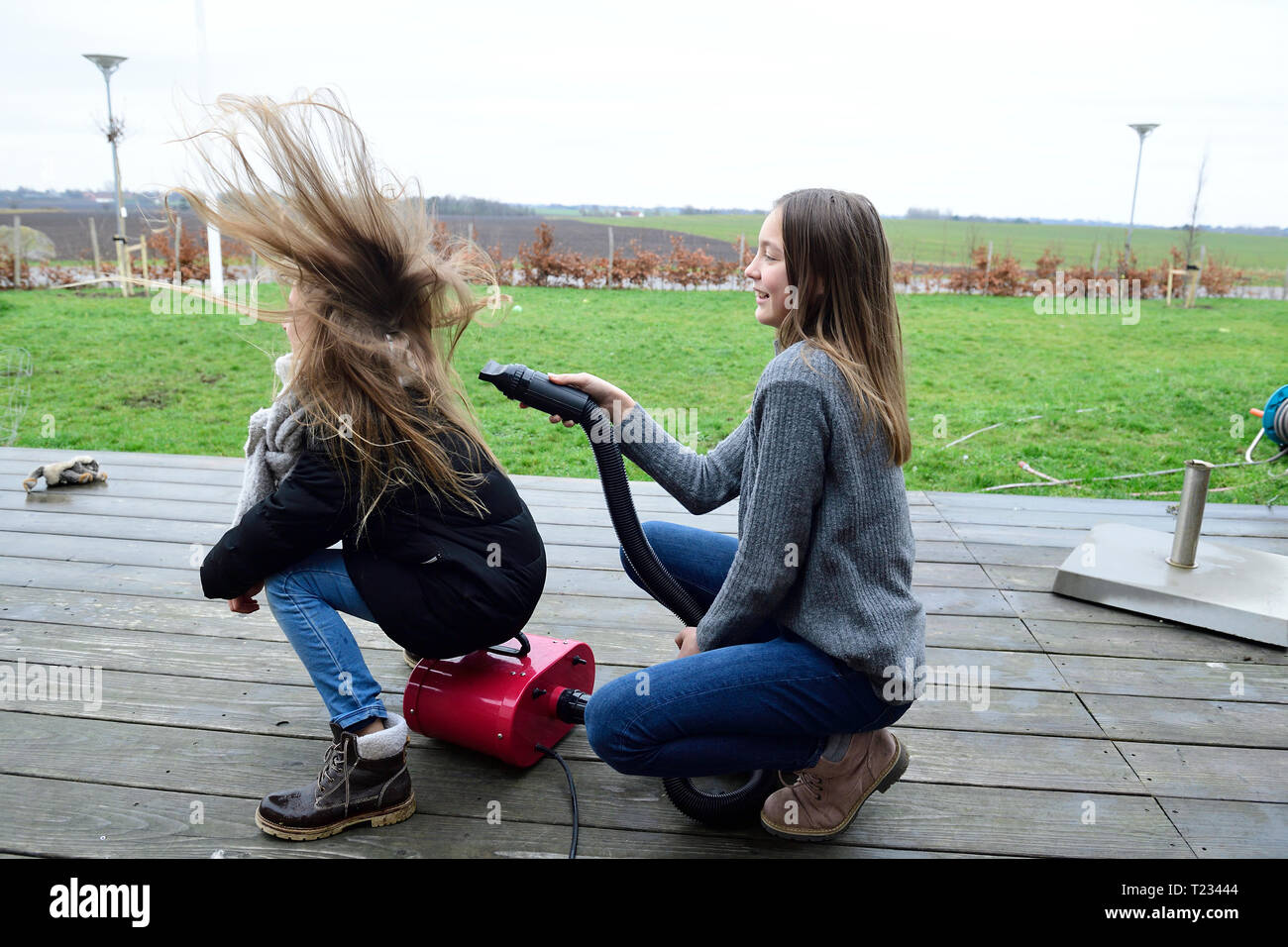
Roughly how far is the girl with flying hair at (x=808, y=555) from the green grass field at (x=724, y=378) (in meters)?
2.82

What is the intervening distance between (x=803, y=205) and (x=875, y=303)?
0.20 m

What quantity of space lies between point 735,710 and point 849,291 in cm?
71

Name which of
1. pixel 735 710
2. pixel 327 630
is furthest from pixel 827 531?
pixel 327 630

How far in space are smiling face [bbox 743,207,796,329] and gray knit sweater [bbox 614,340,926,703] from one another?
0.10m

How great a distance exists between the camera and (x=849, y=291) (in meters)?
1.49

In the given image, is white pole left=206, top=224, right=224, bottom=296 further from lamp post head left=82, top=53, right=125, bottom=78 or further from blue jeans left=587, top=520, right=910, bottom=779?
blue jeans left=587, top=520, right=910, bottom=779

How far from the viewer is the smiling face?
5.00ft

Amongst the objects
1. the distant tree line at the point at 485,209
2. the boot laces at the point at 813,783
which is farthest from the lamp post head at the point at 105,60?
the distant tree line at the point at 485,209

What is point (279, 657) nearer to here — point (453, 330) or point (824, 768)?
point (453, 330)

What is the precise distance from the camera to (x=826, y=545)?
4.77 feet

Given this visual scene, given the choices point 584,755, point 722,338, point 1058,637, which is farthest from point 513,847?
point 722,338

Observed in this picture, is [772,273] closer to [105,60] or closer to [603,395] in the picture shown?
[603,395]

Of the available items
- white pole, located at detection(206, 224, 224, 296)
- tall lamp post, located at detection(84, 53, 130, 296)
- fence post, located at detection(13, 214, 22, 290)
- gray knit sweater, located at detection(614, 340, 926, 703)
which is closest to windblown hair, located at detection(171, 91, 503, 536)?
gray knit sweater, located at detection(614, 340, 926, 703)

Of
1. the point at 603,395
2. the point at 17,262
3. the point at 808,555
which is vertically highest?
the point at 17,262
